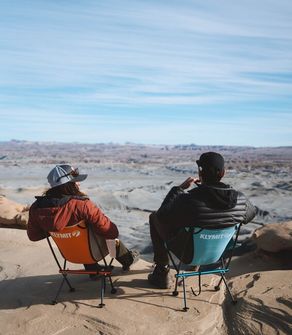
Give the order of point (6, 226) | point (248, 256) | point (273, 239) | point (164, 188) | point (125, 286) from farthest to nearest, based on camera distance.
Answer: point (164, 188)
point (6, 226)
point (248, 256)
point (273, 239)
point (125, 286)

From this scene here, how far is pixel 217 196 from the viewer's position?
4023 mm

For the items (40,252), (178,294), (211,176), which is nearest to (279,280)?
(178,294)

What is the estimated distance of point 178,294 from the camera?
14.8ft

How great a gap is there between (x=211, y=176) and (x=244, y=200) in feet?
1.23

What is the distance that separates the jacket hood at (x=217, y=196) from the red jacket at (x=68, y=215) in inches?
36.1

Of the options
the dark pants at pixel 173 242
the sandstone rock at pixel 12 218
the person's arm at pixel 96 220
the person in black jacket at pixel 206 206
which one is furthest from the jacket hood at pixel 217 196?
the sandstone rock at pixel 12 218

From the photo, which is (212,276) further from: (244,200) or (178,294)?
(244,200)

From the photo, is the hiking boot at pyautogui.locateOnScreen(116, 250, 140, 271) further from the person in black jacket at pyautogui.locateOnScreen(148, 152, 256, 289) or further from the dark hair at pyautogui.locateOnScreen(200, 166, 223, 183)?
the dark hair at pyautogui.locateOnScreen(200, 166, 223, 183)

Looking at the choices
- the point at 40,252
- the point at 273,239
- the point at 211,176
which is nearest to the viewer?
the point at 211,176

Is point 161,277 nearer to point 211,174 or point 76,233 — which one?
point 76,233

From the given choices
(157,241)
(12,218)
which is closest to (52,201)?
(157,241)

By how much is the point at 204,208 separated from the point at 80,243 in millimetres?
1169

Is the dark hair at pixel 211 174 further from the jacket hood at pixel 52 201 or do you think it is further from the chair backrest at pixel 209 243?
the jacket hood at pixel 52 201

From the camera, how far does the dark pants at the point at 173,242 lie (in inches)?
164
